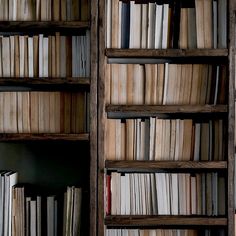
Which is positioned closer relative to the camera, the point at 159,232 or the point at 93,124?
the point at 93,124

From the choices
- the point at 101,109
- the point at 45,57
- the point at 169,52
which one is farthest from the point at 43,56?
the point at 169,52

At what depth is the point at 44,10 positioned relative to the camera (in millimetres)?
2316

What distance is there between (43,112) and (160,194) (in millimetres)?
719

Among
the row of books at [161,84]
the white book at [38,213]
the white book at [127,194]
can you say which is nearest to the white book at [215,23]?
the row of books at [161,84]

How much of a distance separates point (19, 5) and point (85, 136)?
748 mm

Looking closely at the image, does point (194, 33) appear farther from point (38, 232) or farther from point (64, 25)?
point (38, 232)

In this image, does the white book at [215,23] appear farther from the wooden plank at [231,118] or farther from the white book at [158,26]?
the white book at [158,26]

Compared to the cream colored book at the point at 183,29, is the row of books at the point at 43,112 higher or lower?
lower

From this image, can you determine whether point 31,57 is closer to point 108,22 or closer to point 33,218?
point 108,22

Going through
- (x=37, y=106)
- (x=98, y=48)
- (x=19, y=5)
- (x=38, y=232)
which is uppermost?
(x=19, y=5)

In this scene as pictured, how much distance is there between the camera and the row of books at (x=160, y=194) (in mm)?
2311

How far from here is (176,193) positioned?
91.3 inches

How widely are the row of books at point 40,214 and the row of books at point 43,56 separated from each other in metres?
0.59

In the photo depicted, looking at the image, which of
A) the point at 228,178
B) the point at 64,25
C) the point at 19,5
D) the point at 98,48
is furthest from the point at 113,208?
the point at 19,5
